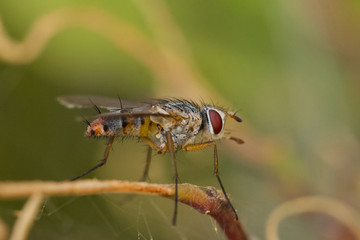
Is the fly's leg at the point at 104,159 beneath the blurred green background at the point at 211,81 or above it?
beneath

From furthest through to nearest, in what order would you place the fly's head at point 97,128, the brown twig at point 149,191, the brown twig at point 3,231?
1. the fly's head at point 97,128
2. the brown twig at point 3,231
3. the brown twig at point 149,191

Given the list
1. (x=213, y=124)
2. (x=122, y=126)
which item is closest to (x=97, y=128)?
(x=122, y=126)

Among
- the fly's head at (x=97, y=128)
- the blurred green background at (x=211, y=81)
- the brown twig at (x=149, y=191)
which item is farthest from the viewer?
the blurred green background at (x=211, y=81)

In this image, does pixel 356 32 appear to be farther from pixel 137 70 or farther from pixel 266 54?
pixel 137 70

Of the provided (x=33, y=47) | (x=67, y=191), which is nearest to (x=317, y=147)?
(x=33, y=47)

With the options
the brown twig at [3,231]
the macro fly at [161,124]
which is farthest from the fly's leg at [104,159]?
the brown twig at [3,231]

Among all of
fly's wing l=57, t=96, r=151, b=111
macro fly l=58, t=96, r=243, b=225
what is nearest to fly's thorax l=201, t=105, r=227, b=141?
macro fly l=58, t=96, r=243, b=225

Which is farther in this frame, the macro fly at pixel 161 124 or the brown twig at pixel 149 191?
the macro fly at pixel 161 124

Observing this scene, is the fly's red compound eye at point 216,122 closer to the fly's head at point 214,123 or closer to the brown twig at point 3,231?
the fly's head at point 214,123
